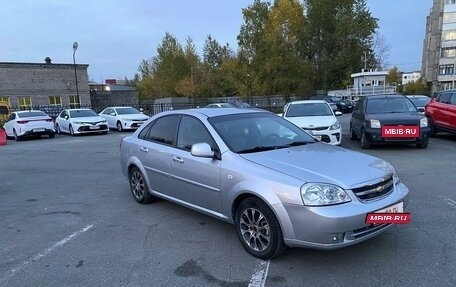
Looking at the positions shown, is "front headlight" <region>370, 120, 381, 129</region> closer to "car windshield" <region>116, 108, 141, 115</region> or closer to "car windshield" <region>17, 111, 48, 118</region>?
"car windshield" <region>116, 108, 141, 115</region>

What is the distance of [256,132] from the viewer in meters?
4.76

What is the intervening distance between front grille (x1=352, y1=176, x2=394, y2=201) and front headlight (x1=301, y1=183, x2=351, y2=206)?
150 millimetres

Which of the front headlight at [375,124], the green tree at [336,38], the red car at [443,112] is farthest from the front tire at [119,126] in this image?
the green tree at [336,38]

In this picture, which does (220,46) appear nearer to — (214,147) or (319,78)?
(319,78)

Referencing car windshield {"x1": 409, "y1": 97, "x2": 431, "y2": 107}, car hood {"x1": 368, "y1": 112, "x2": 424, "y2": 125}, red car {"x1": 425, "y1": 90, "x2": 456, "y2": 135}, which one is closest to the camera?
car hood {"x1": 368, "y1": 112, "x2": 424, "y2": 125}

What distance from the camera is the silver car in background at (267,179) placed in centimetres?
Answer: 343

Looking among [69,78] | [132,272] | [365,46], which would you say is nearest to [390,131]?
[132,272]

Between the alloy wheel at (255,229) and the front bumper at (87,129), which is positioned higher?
the alloy wheel at (255,229)

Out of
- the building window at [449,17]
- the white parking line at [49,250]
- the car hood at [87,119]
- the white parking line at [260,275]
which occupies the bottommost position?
the white parking line at [49,250]

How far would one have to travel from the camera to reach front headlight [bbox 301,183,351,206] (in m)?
3.41

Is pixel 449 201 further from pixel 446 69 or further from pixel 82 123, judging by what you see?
pixel 446 69

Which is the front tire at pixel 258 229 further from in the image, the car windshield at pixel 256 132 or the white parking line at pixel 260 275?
the car windshield at pixel 256 132

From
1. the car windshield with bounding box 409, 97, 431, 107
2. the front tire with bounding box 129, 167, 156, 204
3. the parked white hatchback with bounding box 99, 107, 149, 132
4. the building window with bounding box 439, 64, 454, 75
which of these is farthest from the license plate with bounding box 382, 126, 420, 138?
the building window with bounding box 439, 64, 454, 75

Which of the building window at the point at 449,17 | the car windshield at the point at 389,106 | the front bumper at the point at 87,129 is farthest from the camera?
the building window at the point at 449,17
